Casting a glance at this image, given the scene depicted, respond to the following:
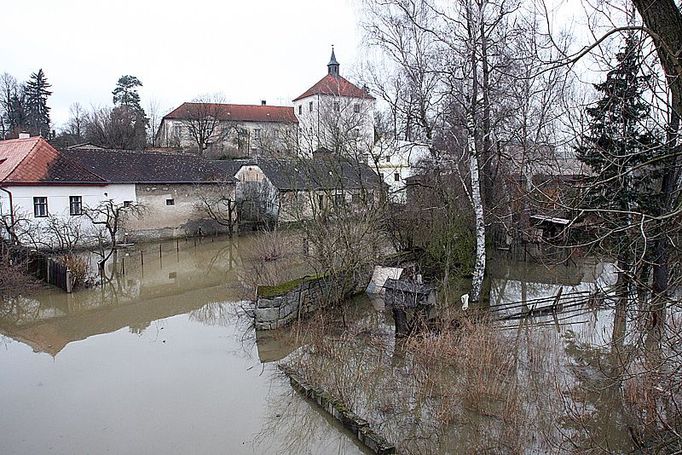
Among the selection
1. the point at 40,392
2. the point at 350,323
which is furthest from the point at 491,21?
the point at 40,392

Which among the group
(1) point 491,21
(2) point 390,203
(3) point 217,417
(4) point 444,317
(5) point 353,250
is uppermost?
(1) point 491,21

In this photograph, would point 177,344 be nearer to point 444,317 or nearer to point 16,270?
point 444,317

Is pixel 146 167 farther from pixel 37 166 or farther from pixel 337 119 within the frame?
pixel 337 119

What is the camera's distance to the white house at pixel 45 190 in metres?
21.4

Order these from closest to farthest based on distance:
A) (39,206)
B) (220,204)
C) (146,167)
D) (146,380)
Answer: (146,380)
(39,206)
(146,167)
(220,204)

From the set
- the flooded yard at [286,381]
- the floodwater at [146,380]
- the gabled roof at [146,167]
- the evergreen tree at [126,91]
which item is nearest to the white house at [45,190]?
the gabled roof at [146,167]

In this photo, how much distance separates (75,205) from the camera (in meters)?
23.6

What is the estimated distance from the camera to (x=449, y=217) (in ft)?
50.0

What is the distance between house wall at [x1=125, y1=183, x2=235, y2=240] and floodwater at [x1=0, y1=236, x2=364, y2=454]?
1017cm

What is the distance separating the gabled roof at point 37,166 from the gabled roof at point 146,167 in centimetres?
128

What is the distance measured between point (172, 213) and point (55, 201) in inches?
231

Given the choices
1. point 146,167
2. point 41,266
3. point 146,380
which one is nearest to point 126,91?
point 146,167

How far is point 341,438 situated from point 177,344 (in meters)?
5.54

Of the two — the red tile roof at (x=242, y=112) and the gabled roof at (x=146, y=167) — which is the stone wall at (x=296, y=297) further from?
the red tile roof at (x=242, y=112)
